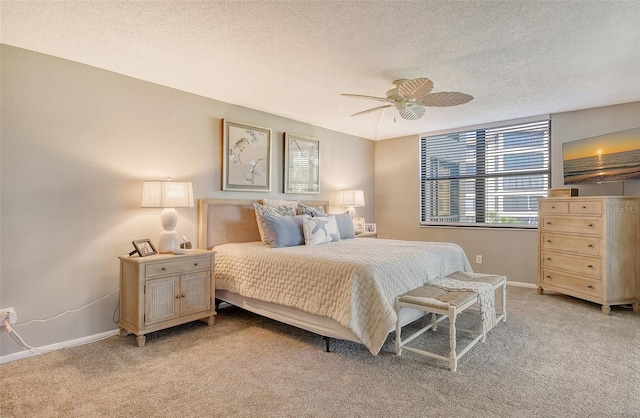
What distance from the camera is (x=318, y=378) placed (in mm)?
2158

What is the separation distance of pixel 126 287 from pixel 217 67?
1.98 m

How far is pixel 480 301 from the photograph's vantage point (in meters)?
2.53

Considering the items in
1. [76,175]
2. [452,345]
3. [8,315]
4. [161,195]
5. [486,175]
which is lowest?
[452,345]

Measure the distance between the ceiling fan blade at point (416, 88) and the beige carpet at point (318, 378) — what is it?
6.47ft

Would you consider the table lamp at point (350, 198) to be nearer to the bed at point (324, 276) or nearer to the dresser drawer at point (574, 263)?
the bed at point (324, 276)

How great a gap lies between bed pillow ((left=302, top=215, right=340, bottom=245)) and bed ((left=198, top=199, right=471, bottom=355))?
0.27 feet

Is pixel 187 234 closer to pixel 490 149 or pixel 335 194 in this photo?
pixel 335 194

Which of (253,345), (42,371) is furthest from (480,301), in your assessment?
(42,371)

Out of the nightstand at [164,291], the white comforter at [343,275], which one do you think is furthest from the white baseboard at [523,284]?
the nightstand at [164,291]

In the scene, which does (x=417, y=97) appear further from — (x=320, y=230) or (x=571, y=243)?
(x=571, y=243)

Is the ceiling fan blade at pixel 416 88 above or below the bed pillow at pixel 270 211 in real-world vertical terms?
above

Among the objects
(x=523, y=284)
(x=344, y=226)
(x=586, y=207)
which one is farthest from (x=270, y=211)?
(x=523, y=284)

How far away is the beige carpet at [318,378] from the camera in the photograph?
6.04 ft

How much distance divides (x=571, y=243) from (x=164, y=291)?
4230mm
